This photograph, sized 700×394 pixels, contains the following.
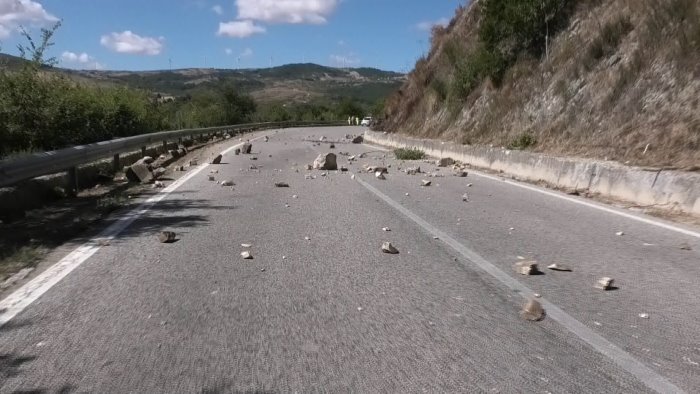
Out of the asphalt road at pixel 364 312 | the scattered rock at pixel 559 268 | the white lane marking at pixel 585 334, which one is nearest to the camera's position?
the white lane marking at pixel 585 334

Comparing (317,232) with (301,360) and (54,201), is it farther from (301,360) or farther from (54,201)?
(54,201)

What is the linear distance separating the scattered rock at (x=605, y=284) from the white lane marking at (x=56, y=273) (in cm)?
493

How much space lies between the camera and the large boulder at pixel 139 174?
14.0 m

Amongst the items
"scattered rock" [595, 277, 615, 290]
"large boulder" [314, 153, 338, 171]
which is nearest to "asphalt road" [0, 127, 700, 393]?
"scattered rock" [595, 277, 615, 290]

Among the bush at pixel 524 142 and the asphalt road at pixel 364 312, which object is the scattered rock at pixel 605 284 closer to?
the asphalt road at pixel 364 312

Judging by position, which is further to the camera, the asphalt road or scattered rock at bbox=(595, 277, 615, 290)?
scattered rock at bbox=(595, 277, 615, 290)

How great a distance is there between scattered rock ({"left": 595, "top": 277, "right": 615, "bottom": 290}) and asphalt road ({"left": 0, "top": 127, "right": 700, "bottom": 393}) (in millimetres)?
142

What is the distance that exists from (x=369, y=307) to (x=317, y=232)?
3.32 metres

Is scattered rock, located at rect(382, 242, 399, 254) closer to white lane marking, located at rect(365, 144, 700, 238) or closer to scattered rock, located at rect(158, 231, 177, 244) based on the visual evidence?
scattered rock, located at rect(158, 231, 177, 244)

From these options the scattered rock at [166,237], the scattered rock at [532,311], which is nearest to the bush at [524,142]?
the scattered rock at [166,237]

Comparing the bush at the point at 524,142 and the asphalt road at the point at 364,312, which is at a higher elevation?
the bush at the point at 524,142

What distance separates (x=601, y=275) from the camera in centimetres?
621

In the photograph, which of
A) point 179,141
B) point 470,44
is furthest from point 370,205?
point 470,44

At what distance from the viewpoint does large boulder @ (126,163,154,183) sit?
13984mm
